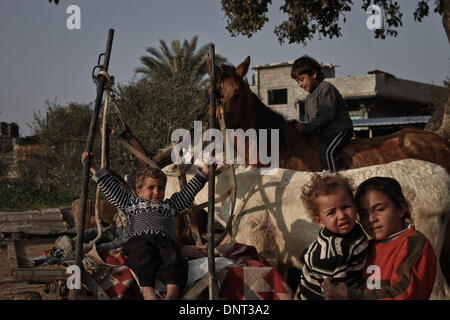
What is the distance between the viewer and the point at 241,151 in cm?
484

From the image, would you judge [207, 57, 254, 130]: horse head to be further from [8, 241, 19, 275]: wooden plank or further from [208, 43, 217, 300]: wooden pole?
[8, 241, 19, 275]: wooden plank

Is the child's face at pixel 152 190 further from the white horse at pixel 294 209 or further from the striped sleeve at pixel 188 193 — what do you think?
the white horse at pixel 294 209

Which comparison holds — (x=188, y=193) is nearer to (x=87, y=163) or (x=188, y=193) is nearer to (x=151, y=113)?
(x=87, y=163)

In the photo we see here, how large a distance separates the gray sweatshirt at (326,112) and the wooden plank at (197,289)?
2943 millimetres

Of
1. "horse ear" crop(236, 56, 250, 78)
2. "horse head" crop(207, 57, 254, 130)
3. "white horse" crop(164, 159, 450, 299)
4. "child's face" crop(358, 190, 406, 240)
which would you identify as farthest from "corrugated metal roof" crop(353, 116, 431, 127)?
"child's face" crop(358, 190, 406, 240)

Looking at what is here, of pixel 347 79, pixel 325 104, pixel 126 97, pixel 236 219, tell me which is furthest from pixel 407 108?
pixel 236 219

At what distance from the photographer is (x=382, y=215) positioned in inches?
97.3

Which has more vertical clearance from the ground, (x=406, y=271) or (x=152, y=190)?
(x=152, y=190)

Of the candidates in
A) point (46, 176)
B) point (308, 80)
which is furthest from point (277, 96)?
point (308, 80)

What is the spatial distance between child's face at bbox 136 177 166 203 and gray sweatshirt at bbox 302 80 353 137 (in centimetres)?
249

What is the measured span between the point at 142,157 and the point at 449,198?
2.33m

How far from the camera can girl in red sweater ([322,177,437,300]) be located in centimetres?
226

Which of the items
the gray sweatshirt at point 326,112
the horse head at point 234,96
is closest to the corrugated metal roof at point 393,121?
the gray sweatshirt at point 326,112

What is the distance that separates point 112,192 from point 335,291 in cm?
164
